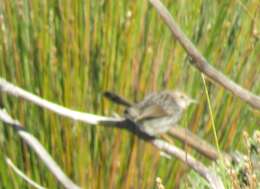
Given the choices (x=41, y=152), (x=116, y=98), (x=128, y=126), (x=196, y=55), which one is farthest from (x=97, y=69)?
(x=196, y=55)

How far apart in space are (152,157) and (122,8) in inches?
23.5

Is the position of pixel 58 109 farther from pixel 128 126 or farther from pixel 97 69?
pixel 97 69

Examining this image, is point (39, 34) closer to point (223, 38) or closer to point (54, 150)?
point (54, 150)

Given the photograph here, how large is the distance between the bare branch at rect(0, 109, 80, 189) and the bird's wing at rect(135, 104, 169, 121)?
1.65 feet

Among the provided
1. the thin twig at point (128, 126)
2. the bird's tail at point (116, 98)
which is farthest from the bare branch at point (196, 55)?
the bird's tail at point (116, 98)

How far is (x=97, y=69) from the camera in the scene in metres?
3.43

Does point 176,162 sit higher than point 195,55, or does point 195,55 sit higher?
point 195,55

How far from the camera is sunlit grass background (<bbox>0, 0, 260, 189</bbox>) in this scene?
3416mm

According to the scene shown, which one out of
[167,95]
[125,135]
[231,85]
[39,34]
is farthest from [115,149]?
[231,85]

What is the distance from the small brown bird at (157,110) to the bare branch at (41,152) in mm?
358

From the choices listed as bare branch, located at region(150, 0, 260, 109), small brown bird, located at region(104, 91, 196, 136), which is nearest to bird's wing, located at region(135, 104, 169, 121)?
small brown bird, located at region(104, 91, 196, 136)

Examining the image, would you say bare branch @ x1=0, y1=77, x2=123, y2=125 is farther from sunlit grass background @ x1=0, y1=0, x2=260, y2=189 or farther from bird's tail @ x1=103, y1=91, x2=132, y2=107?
sunlit grass background @ x1=0, y1=0, x2=260, y2=189

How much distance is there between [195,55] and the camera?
97.9 inches

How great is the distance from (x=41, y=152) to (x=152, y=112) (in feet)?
2.48
